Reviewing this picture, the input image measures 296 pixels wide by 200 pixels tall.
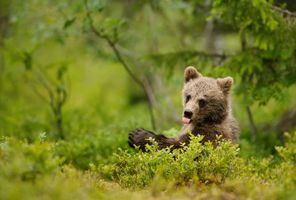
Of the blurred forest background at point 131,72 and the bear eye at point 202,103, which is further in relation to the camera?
the bear eye at point 202,103

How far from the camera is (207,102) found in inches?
285

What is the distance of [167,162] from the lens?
593cm

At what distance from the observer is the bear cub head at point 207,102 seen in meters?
7.13

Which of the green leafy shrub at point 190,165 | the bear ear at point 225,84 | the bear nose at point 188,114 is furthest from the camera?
the bear ear at point 225,84

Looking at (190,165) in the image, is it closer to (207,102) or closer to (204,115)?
(204,115)

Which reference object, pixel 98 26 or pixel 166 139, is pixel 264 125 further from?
pixel 166 139

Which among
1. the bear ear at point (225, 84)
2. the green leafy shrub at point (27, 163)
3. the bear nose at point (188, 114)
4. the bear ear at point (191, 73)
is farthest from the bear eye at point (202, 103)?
the green leafy shrub at point (27, 163)

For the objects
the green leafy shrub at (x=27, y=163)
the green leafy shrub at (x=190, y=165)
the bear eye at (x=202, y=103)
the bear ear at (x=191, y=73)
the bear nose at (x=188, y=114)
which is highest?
the bear ear at (x=191, y=73)

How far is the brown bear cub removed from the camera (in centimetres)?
691

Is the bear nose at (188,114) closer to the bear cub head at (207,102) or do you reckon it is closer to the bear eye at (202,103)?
the bear cub head at (207,102)

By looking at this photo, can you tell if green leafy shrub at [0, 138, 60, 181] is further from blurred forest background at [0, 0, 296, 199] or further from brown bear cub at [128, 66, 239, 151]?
brown bear cub at [128, 66, 239, 151]

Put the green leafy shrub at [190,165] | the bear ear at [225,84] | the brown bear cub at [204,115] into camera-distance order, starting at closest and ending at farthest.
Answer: the green leafy shrub at [190,165]
the brown bear cub at [204,115]
the bear ear at [225,84]

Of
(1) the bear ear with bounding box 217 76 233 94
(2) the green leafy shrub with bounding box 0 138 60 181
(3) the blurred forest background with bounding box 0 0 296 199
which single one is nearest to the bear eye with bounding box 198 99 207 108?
(1) the bear ear with bounding box 217 76 233 94

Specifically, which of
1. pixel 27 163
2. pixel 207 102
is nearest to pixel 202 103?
pixel 207 102
